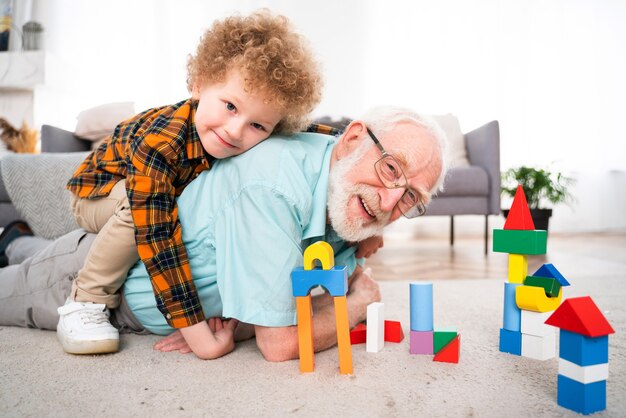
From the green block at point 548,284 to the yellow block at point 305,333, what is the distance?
1.99 feet

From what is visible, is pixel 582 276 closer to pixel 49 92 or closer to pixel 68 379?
pixel 68 379

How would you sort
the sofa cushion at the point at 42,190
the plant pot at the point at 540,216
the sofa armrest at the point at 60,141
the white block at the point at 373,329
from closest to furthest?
1. the white block at the point at 373,329
2. the sofa cushion at the point at 42,190
3. the sofa armrest at the point at 60,141
4. the plant pot at the point at 540,216

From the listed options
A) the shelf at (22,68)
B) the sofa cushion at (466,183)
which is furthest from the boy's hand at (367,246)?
the shelf at (22,68)

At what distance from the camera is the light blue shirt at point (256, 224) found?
4.07 ft

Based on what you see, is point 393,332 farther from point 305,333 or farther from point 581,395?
point 581,395

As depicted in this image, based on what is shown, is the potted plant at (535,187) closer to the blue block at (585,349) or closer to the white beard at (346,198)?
the white beard at (346,198)

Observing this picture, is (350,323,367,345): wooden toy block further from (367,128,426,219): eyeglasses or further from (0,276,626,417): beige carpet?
(367,128,426,219): eyeglasses

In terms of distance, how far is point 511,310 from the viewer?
54.2 inches

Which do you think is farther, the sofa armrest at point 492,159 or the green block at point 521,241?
the sofa armrest at point 492,159

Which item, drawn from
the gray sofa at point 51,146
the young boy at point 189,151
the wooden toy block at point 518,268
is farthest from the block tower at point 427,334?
the gray sofa at point 51,146

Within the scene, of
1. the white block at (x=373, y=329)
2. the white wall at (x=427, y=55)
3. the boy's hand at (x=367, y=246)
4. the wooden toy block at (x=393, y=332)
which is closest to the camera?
the white block at (x=373, y=329)

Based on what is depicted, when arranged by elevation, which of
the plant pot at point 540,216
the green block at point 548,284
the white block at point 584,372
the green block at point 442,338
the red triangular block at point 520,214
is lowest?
the plant pot at point 540,216

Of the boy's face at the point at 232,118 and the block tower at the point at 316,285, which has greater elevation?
the boy's face at the point at 232,118

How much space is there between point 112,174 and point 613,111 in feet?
19.1
